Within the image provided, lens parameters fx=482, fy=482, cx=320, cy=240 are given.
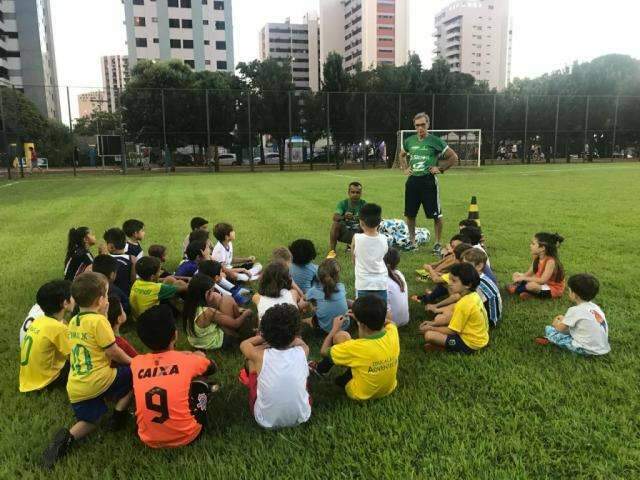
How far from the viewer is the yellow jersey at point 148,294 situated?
15.1ft

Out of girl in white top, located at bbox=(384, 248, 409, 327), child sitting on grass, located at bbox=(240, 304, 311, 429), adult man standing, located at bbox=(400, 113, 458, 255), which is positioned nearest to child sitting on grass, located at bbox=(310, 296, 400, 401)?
child sitting on grass, located at bbox=(240, 304, 311, 429)

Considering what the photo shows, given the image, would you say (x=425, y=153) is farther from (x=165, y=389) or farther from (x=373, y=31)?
(x=373, y=31)

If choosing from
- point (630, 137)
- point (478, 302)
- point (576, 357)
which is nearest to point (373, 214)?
point (478, 302)

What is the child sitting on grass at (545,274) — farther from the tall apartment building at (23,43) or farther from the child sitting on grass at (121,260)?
the tall apartment building at (23,43)

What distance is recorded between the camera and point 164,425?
274 cm

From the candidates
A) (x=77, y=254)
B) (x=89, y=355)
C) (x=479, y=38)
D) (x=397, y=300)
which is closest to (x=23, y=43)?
(x=77, y=254)

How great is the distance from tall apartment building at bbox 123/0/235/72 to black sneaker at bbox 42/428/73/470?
266 ft

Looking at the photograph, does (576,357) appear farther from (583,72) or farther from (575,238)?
(583,72)

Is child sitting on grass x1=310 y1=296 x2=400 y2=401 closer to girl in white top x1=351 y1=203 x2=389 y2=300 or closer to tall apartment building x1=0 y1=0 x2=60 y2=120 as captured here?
girl in white top x1=351 y1=203 x2=389 y2=300

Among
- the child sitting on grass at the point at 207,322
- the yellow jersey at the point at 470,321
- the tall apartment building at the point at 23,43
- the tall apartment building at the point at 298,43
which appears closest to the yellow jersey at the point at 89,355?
the child sitting on grass at the point at 207,322

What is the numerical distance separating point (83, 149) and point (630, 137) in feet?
177

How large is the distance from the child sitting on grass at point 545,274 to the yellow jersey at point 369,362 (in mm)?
2662

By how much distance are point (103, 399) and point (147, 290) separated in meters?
1.62

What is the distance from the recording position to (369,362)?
10.5 ft
